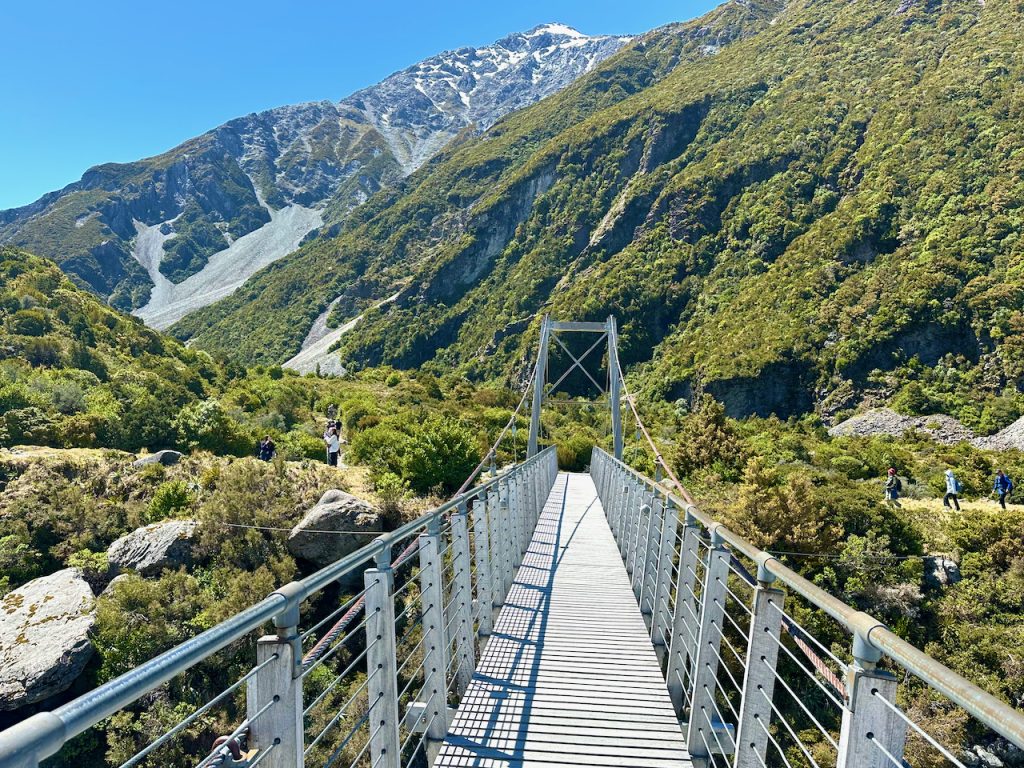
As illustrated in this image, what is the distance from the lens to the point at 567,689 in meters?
3.79

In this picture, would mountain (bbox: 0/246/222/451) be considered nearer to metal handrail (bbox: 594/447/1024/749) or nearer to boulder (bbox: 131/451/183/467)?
boulder (bbox: 131/451/183/467)

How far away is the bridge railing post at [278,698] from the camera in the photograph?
1.55 m

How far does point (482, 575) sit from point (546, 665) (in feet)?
2.57


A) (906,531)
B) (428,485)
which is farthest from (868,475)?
(428,485)

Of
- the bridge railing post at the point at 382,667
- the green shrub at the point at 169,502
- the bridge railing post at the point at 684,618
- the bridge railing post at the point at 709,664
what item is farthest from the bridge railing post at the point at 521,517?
the green shrub at the point at 169,502

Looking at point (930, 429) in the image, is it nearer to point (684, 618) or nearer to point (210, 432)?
point (210, 432)

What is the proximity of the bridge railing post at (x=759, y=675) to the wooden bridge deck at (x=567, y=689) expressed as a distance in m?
0.86

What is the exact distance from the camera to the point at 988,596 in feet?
37.2

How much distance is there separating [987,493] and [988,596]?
27.5ft

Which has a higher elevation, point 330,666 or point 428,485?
point 428,485

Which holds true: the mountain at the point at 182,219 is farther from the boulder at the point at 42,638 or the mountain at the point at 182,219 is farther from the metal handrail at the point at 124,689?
the metal handrail at the point at 124,689

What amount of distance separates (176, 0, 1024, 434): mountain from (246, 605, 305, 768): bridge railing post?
40.0 meters

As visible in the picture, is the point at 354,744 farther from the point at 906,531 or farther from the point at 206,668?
the point at 906,531

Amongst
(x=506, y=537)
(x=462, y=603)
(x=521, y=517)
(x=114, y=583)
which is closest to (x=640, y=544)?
(x=506, y=537)
